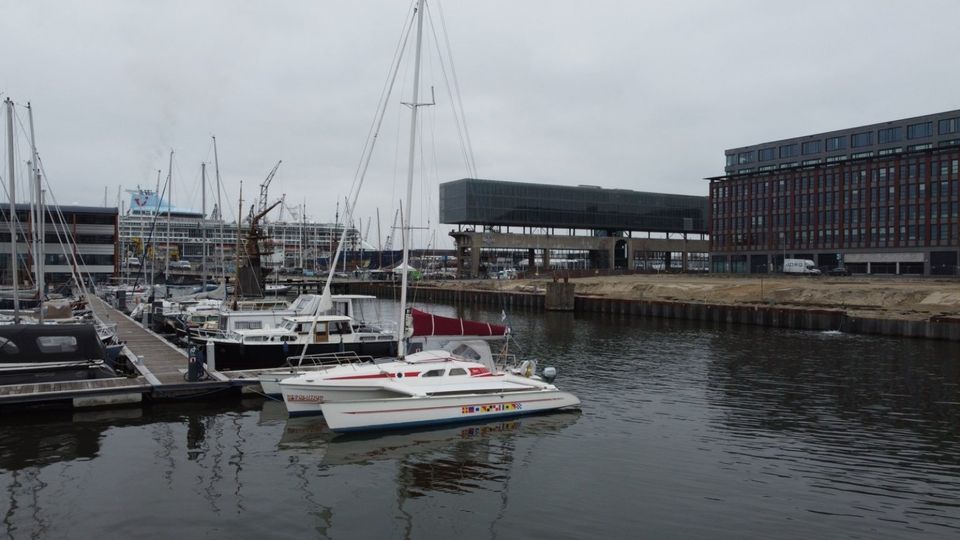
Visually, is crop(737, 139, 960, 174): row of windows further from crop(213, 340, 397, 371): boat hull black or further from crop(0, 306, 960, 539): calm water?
crop(213, 340, 397, 371): boat hull black

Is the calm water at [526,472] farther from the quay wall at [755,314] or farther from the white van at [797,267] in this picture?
the white van at [797,267]

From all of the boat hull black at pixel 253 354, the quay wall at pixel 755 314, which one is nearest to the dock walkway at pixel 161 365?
the boat hull black at pixel 253 354

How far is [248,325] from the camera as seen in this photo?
40500 mm

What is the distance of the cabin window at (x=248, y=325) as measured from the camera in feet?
132

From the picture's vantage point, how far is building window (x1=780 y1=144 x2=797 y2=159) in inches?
5615

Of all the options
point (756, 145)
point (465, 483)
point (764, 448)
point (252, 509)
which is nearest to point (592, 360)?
point (764, 448)

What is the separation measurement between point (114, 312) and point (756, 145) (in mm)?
129244

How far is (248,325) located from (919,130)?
416 ft

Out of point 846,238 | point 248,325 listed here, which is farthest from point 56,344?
point 846,238

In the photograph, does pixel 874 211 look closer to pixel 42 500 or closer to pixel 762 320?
pixel 762 320

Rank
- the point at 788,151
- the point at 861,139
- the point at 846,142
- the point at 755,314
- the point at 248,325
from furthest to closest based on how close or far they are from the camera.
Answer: the point at 788,151
the point at 846,142
the point at 861,139
the point at 755,314
the point at 248,325

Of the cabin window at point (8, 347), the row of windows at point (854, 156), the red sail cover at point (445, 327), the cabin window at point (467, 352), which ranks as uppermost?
the row of windows at point (854, 156)

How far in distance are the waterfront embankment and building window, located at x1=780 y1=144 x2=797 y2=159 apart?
169 ft

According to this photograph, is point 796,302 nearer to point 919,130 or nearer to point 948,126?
point 948,126
